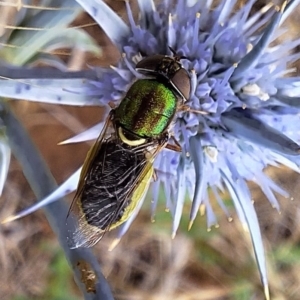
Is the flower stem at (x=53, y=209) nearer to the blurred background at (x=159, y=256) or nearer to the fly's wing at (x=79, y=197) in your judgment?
the fly's wing at (x=79, y=197)

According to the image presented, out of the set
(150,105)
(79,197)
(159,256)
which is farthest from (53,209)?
(159,256)

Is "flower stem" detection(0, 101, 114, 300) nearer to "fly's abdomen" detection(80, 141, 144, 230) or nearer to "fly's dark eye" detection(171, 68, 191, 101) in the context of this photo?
"fly's abdomen" detection(80, 141, 144, 230)

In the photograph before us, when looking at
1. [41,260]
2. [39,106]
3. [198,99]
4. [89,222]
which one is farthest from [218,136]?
[41,260]

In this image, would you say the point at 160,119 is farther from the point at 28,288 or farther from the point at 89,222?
the point at 28,288

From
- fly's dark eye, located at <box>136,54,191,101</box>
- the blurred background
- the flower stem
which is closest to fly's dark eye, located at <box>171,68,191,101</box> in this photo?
fly's dark eye, located at <box>136,54,191,101</box>

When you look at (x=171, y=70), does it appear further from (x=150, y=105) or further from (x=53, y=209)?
(x=53, y=209)

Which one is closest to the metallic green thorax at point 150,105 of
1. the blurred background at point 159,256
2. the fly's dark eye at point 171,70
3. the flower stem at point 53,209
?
the fly's dark eye at point 171,70
